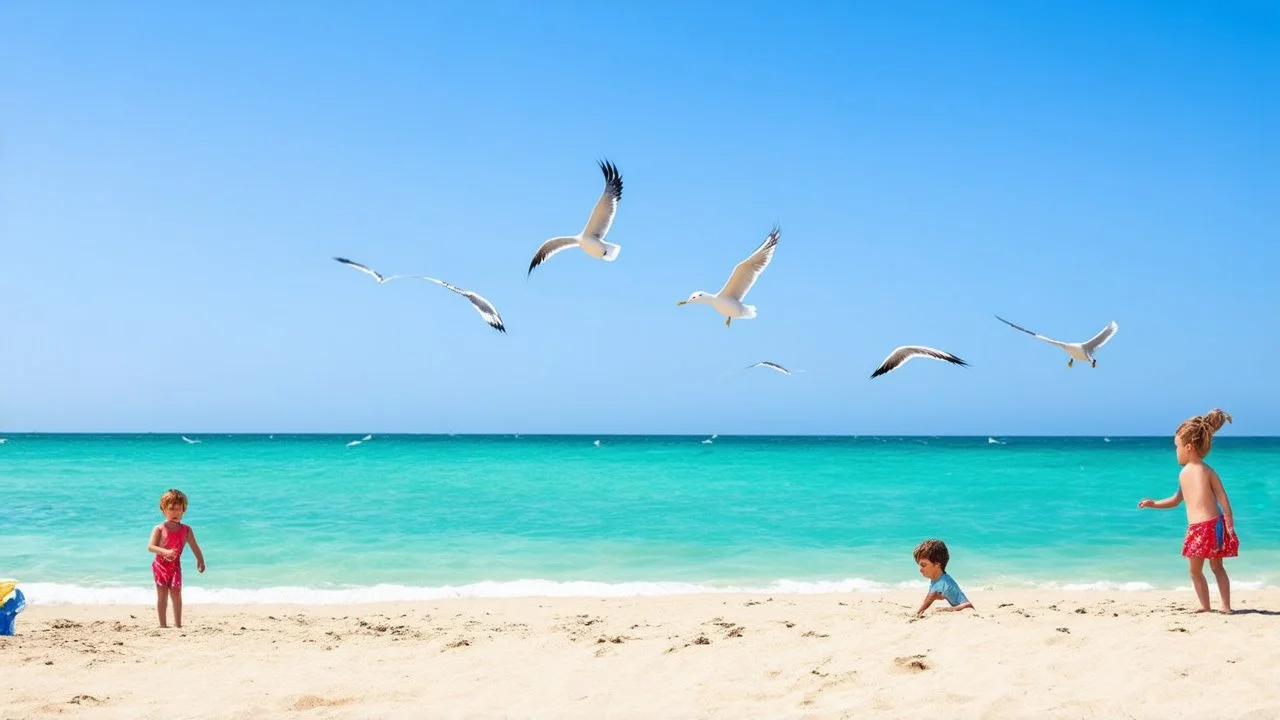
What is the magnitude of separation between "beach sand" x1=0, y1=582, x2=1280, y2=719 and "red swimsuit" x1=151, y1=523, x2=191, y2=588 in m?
0.41

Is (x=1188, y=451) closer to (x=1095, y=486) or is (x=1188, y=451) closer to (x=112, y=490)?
(x=1095, y=486)

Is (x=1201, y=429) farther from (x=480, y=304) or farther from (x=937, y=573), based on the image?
(x=480, y=304)

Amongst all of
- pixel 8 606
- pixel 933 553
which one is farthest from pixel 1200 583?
pixel 8 606

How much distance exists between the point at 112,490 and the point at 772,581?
20.6m

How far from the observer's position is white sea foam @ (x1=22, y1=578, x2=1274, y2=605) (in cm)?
1025

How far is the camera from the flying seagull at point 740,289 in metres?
10.8

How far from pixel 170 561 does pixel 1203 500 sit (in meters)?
7.47

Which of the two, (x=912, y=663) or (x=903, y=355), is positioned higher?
(x=903, y=355)

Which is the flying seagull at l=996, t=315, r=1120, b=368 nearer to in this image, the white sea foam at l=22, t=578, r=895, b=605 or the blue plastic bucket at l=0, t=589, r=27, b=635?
the white sea foam at l=22, t=578, r=895, b=605

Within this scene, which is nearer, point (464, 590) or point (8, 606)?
point (8, 606)

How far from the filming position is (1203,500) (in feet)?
21.1

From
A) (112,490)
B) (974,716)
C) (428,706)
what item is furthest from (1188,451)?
(112,490)

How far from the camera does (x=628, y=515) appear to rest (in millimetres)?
19984

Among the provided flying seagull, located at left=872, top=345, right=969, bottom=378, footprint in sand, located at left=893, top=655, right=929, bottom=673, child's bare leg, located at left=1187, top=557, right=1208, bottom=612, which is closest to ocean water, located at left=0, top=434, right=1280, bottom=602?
flying seagull, located at left=872, top=345, right=969, bottom=378
